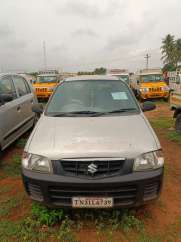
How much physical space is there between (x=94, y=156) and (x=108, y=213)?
87cm

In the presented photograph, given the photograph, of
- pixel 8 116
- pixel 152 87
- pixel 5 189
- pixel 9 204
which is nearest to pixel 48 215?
pixel 9 204

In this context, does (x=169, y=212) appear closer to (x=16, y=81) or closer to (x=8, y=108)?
(x=8, y=108)

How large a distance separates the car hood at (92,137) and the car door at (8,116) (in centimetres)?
152

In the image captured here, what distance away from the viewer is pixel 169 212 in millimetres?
2906

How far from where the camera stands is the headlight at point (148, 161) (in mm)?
2430

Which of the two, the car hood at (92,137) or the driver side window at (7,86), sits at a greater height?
the driver side window at (7,86)

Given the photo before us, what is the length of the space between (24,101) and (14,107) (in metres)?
0.70

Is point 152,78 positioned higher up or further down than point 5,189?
higher up

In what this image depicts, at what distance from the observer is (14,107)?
505 centimetres

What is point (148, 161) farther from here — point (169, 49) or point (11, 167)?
point (169, 49)

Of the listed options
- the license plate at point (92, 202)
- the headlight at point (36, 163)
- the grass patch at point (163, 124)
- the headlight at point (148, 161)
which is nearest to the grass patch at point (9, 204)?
the headlight at point (36, 163)

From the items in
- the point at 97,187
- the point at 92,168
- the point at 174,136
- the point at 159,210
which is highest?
the point at 92,168

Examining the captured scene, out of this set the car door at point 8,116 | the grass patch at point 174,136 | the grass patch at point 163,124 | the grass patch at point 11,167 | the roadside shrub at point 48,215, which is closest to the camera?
the roadside shrub at point 48,215

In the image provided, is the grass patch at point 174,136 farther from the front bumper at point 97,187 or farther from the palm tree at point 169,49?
the palm tree at point 169,49
